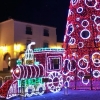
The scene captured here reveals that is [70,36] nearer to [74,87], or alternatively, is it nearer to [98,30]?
[98,30]

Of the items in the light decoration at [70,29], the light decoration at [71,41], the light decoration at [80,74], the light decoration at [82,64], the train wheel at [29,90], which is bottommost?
the train wheel at [29,90]

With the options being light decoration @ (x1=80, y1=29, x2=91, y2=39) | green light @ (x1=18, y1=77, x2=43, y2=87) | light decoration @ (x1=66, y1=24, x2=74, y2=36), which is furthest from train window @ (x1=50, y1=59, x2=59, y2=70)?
light decoration @ (x1=80, y1=29, x2=91, y2=39)

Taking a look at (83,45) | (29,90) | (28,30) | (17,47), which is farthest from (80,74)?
(28,30)

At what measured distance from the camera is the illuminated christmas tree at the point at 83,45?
17.2 metres

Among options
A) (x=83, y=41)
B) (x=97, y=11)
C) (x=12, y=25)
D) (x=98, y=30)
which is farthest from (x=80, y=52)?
(x=12, y=25)

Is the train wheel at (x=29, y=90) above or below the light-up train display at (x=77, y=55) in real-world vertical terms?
below

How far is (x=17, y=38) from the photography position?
117ft

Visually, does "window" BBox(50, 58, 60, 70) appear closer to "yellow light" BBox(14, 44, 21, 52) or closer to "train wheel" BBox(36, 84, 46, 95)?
"train wheel" BBox(36, 84, 46, 95)

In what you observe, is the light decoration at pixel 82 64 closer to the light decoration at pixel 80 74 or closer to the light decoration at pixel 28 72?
the light decoration at pixel 80 74

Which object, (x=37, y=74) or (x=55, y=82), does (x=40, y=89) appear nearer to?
(x=37, y=74)

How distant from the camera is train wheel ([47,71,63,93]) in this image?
16.9 m

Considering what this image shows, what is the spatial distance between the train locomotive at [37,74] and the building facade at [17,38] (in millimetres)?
18077

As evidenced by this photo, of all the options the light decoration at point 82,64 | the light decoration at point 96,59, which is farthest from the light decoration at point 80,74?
the light decoration at point 96,59

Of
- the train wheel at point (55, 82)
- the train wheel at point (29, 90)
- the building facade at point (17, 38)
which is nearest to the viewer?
the train wheel at point (29, 90)
